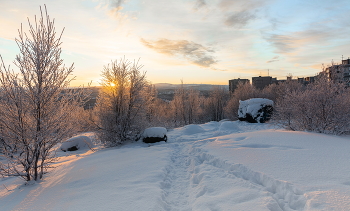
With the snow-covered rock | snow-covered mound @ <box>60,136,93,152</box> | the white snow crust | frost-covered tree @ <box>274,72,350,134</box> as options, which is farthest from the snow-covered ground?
the white snow crust

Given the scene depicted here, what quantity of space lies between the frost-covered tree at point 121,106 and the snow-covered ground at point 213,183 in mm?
4352

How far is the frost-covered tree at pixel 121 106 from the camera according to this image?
10602mm

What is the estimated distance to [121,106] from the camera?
36.1 ft

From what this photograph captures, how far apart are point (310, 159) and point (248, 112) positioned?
13035mm

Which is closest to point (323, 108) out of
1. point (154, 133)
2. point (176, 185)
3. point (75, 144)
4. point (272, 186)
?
point (272, 186)

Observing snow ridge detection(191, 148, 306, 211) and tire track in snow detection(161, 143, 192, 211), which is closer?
snow ridge detection(191, 148, 306, 211)

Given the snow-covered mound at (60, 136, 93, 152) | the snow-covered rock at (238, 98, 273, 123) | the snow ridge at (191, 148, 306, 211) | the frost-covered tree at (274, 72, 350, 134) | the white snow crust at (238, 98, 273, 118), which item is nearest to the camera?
the snow ridge at (191, 148, 306, 211)

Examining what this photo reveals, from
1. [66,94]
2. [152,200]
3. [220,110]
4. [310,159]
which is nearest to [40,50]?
[66,94]

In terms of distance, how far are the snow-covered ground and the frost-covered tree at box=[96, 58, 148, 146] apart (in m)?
4.35

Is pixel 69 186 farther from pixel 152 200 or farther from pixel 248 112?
pixel 248 112

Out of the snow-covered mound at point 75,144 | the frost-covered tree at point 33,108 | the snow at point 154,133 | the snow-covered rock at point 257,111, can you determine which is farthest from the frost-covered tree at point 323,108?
the snow-covered mound at point 75,144

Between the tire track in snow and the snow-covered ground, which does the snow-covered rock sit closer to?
the snow-covered ground

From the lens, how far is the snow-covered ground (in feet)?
10.6

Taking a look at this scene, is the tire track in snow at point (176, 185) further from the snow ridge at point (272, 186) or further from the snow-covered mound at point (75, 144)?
the snow-covered mound at point (75, 144)
